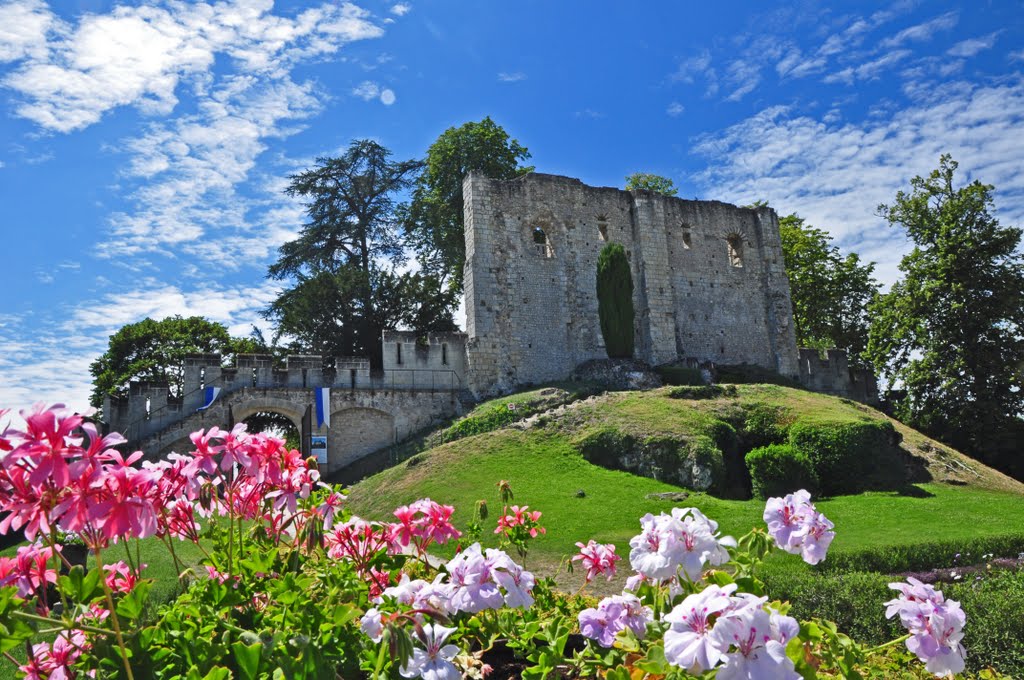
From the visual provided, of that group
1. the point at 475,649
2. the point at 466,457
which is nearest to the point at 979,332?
the point at 466,457

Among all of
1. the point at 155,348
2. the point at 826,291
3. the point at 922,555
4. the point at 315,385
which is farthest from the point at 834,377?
the point at 155,348

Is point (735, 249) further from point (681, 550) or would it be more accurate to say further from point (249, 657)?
point (249, 657)

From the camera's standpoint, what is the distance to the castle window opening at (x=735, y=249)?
106 ft

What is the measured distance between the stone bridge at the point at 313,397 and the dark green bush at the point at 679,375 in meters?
7.25

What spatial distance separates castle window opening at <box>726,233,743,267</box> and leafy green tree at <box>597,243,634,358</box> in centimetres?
680

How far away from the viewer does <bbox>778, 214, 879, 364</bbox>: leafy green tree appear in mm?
35031

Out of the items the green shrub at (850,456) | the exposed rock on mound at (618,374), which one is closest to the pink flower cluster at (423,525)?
the green shrub at (850,456)

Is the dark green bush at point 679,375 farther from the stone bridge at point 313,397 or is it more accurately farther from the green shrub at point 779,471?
the green shrub at point 779,471

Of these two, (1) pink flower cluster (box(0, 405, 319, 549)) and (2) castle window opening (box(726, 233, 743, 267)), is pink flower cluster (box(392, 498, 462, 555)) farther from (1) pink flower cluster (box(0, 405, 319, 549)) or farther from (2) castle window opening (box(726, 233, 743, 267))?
(2) castle window opening (box(726, 233, 743, 267))

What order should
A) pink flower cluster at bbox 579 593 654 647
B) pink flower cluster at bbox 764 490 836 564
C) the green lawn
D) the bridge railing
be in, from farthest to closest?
the bridge railing → the green lawn → pink flower cluster at bbox 579 593 654 647 → pink flower cluster at bbox 764 490 836 564

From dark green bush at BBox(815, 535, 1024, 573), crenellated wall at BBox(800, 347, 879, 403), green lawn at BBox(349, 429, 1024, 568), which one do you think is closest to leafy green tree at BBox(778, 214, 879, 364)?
crenellated wall at BBox(800, 347, 879, 403)

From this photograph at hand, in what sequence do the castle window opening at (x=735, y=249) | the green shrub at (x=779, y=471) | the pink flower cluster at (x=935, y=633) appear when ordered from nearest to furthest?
the pink flower cluster at (x=935, y=633) → the green shrub at (x=779, y=471) → the castle window opening at (x=735, y=249)

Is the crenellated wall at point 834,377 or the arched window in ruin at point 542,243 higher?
the arched window in ruin at point 542,243

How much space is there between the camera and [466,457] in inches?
723
